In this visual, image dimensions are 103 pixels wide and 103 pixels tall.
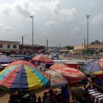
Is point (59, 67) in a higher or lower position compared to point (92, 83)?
higher

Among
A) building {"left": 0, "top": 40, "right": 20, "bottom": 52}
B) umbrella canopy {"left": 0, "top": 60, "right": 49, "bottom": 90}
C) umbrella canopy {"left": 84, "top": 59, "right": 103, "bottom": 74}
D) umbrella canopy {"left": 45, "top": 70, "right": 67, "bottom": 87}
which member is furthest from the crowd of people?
building {"left": 0, "top": 40, "right": 20, "bottom": 52}

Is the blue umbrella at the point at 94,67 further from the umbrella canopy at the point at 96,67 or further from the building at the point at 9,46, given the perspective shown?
the building at the point at 9,46

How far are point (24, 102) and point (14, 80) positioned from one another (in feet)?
5.63

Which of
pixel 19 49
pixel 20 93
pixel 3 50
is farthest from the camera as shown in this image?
pixel 19 49

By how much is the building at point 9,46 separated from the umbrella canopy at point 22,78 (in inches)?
2344

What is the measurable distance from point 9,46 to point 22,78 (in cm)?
6200

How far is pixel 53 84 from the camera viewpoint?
32.3 feet

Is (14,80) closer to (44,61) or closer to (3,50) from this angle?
(44,61)

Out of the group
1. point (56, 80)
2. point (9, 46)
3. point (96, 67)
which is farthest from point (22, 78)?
point (9, 46)

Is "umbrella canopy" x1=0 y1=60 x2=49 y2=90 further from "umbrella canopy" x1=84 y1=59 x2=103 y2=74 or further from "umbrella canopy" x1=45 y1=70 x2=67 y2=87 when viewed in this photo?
"umbrella canopy" x1=84 y1=59 x2=103 y2=74

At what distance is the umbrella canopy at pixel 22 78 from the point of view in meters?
8.90

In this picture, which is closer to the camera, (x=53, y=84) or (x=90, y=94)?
(x=53, y=84)

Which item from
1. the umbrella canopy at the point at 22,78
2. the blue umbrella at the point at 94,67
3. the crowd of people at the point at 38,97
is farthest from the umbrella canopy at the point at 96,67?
the umbrella canopy at the point at 22,78

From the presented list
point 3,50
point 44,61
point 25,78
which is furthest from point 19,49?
point 25,78
